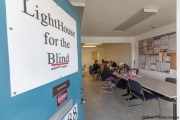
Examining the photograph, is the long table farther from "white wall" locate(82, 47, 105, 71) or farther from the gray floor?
"white wall" locate(82, 47, 105, 71)

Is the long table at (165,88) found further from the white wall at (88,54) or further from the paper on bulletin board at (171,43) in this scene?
the white wall at (88,54)

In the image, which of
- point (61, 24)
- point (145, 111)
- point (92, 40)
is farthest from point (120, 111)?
point (92, 40)

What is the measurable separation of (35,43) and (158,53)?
184 inches

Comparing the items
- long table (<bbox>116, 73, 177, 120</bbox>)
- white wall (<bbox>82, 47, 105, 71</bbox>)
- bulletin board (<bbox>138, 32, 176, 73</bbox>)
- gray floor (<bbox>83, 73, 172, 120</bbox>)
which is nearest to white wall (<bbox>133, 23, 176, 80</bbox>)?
bulletin board (<bbox>138, 32, 176, 73</bbox>)

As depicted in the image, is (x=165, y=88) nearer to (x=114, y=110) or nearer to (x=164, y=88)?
(x=164, y=88)

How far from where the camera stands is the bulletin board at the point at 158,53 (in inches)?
152

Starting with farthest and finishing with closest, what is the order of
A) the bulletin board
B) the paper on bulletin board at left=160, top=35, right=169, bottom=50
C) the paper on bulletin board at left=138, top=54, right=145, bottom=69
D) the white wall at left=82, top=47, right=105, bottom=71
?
the white wall at left=82, top=47, right=105, bottom=71 < the paper on bulletin board at left=138, top=54, right=145, bottom=69 < the paper on bulletin board at left=160, top=35, right=169, bottom=50 < the bulletin board

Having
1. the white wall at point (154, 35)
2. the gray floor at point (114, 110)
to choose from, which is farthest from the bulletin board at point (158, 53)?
the gray floor at point (114, 110)

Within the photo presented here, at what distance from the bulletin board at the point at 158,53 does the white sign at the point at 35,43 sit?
3821mm

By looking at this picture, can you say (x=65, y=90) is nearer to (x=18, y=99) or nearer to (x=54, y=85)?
(x=54, y=85)

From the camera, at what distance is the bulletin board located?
3.86 m

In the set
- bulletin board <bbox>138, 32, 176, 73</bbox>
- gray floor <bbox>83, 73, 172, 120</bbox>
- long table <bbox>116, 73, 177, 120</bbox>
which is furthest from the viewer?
bulletin board <bbox>138, 32, 176, 73</bbox>

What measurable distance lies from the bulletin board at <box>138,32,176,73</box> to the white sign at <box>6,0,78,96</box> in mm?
3821

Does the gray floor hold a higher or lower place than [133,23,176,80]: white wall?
lower
